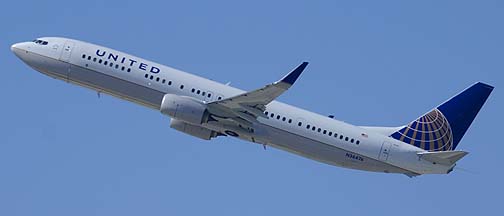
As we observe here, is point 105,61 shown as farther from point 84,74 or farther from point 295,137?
point 295,137

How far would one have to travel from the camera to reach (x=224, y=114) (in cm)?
7319

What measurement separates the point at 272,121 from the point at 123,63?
11544mm

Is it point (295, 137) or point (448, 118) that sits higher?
point (448, 118)

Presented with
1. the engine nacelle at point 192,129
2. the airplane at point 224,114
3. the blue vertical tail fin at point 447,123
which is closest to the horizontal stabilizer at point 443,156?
the airplane at point 224,114

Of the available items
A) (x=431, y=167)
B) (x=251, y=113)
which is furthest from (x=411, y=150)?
(x=251, y=113)

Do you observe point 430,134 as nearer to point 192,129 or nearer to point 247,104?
point 247,104

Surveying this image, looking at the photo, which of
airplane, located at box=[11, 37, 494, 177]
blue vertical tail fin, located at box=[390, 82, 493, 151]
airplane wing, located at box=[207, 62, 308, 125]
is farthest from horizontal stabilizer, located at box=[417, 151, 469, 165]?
airplane wing, located at box=[207, 62, 308, 125]

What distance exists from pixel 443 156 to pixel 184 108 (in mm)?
18536

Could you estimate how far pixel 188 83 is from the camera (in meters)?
74.2

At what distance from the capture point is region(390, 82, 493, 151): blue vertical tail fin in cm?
7712

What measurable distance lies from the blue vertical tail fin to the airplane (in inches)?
39.1

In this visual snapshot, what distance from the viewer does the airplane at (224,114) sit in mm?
73062

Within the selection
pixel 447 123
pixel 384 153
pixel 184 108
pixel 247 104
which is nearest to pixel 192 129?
pixel 184 108

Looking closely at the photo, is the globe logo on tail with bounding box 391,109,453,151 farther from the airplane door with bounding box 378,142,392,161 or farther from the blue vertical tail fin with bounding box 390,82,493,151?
the airplane door with bounding box 378,142,392,161
